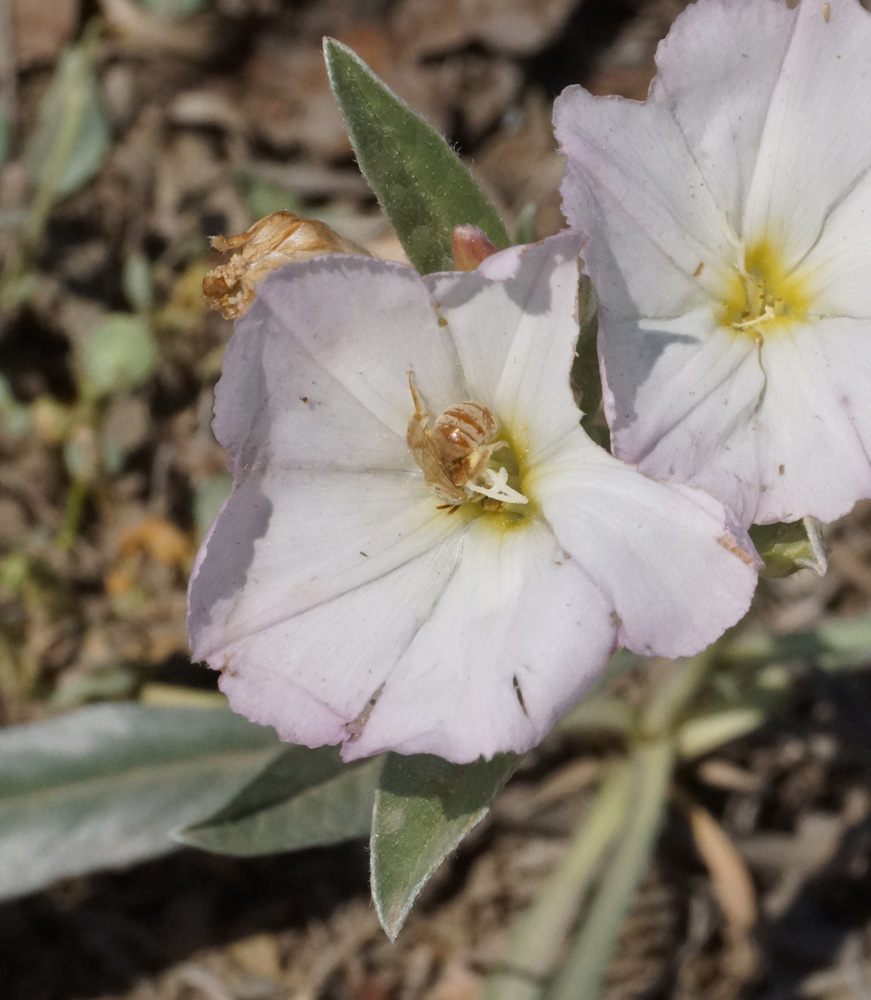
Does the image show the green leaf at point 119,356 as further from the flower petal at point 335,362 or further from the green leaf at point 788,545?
the green leaf at point 788,545

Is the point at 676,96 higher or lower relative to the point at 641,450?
higher

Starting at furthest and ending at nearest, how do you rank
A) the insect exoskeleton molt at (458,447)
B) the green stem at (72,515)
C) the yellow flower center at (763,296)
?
1. the green stem at (72,515)
2. the yellow flower center at (763,296)
3. the insect exoskeleton molt at (458,447)

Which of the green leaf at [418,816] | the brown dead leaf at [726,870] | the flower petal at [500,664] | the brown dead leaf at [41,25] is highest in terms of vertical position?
the brown dead leaf at [41,25]

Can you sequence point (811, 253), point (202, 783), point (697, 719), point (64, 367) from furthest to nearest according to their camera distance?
point (64, 367) < point (697, 719) < point (202, 783) < point (811, 253)

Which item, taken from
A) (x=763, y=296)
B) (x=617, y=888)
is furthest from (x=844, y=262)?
(x=617, y=888)

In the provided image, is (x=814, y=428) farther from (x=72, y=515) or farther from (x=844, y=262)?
(x=72, y=515)

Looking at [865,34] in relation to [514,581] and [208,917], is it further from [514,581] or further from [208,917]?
[208,917]

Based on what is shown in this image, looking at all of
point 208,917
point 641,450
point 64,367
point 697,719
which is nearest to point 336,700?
point 641,450

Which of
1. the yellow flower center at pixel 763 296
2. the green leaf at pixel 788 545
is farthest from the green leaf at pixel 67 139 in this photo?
the green leaf at pixel 788 545
